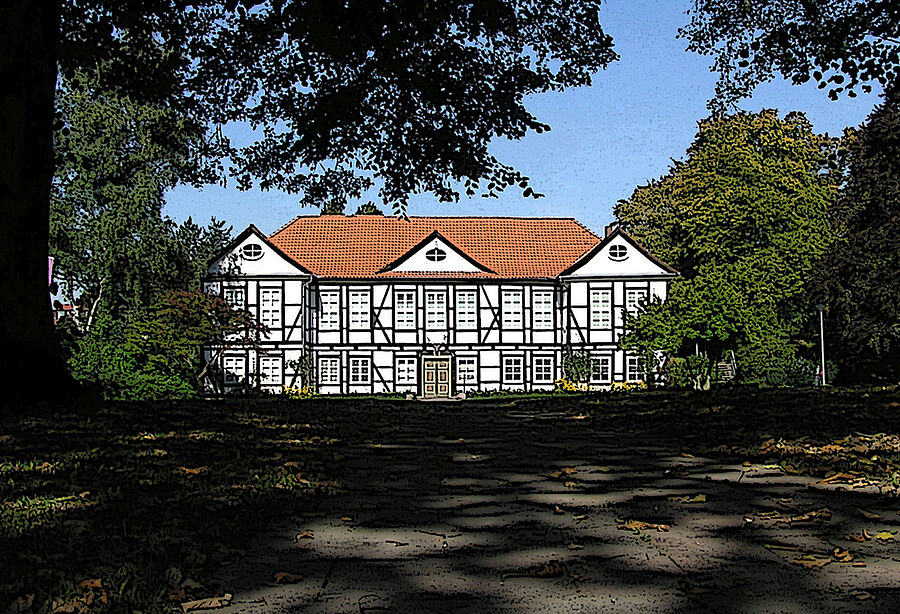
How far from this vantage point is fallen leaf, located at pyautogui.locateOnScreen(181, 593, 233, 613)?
11.7ft

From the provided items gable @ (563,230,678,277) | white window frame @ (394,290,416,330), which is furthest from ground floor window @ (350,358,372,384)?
gable @ (563,230,678,277)

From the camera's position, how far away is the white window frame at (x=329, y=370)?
45.7 meters

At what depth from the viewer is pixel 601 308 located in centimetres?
4612

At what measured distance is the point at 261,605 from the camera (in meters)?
3.64

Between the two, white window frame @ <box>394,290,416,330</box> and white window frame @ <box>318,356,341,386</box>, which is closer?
white window frame @ <box>318,356,341,386</box>

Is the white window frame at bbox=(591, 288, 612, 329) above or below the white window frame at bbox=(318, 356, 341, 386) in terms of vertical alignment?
above

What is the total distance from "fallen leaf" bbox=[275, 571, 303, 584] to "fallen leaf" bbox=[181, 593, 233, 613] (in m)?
0.34

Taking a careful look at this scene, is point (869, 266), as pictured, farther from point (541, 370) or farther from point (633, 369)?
point (541, 370)

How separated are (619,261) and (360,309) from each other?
11.6 meters

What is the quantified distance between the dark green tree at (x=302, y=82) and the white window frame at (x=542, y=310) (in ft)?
87.2

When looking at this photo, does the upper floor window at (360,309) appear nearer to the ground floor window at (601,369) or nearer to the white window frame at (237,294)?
the white window frame at (237,294)

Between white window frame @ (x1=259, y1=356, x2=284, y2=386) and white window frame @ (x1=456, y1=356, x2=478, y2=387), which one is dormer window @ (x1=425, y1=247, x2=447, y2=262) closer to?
white window frame @ (x1=456, y1=356, x2=478, y2=387)

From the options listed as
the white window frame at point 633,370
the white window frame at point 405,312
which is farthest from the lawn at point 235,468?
the white window frame at point 405,312

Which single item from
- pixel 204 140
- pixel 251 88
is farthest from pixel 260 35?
pixel 204 140
